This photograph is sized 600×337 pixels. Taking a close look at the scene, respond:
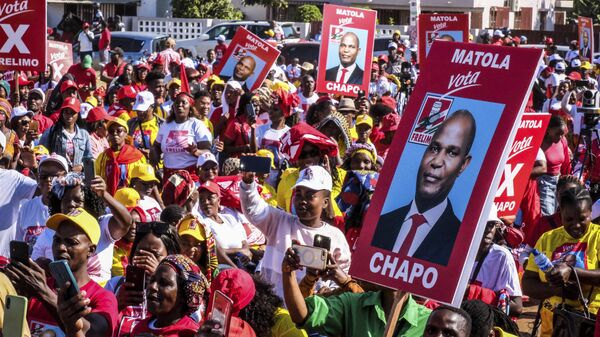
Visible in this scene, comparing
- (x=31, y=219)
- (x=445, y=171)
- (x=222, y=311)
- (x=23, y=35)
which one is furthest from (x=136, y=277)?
(x=23, y=35)

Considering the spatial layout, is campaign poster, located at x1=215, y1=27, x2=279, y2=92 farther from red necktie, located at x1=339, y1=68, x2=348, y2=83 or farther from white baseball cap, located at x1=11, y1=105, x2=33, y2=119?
white baseball cap, located at x1=11, y1=105, x2=33, y2=119

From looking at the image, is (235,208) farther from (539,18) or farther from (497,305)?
(539,18)

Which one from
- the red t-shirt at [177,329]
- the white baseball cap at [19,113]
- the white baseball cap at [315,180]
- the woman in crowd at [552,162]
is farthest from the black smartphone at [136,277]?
the white baseball cap at [19,113]

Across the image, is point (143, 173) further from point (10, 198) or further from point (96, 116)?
point (96, 116)

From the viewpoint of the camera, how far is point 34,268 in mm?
5121

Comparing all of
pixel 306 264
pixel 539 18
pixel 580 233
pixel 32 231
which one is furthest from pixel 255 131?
pixel 539 18

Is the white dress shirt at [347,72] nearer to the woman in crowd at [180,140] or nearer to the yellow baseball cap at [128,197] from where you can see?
the woman in crowd at [180,140]

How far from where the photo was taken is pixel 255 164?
6.66 m

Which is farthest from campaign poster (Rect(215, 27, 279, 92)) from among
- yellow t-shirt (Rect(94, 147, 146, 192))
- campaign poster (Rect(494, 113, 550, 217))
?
campaign poster (Rect(494, 113, 550, 217))

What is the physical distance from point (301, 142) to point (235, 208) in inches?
29.8

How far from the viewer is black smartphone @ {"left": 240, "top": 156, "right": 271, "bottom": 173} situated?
262 inches

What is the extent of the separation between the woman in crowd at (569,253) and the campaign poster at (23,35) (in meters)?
5.29

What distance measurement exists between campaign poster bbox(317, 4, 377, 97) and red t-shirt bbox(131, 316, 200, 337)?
8889mm

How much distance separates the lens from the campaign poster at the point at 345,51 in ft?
47.1
